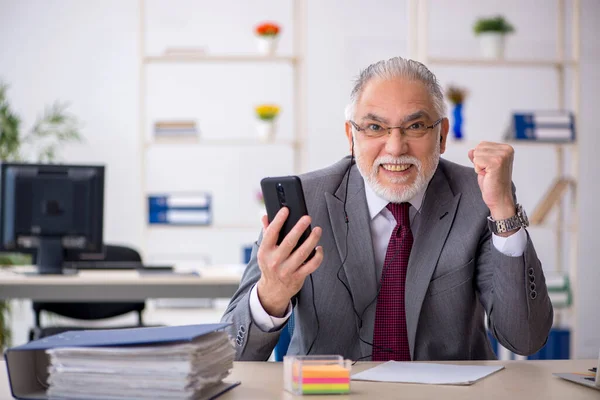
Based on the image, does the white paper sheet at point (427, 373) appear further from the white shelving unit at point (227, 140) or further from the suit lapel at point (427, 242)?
the white shelving unit at point (227, 140)

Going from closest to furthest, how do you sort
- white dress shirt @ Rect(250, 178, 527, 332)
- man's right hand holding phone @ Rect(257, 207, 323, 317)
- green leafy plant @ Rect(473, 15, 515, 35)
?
man's right hand holding phone @ Rect(257, 207, 323, 317), white dress shirt @ Rect(250, 178, 527, 332), green leafy plant @ Rect(473, 15, 515, 35)

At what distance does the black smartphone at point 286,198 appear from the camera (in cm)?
150

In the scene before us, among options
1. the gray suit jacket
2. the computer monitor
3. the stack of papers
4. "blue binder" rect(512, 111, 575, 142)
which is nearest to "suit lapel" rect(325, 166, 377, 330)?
the gray suit jacket

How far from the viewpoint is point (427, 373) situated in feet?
4.64

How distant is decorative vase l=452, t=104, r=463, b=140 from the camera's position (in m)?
4.68

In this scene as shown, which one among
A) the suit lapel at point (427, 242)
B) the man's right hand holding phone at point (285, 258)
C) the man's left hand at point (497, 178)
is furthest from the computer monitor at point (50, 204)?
the man's left hand at point (497, 178)

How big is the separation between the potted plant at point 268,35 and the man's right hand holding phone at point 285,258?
136 inches

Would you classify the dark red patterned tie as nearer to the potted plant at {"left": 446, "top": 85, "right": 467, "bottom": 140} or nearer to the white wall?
the potted plant at {"left": 446, "top": 85, "right": 467, "bottom": 140}

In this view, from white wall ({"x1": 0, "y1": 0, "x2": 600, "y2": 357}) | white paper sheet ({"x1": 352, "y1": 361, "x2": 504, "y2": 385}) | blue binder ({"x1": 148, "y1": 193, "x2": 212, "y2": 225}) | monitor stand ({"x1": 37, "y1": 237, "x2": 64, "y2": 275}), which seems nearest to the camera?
white paper sheet ({"x1": 352, "y1": 361, "x2": 504, "y2": 385})

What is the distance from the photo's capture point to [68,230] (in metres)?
3.52

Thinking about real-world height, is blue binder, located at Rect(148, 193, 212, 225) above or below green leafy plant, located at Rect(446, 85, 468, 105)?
below

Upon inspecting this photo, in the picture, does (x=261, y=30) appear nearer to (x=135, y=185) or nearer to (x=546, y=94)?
(x=135, y=185)

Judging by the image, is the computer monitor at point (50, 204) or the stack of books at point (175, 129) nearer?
the computer monitor at point (50, 204)

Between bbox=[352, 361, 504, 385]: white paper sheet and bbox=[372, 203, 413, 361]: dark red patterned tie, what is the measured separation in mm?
227
